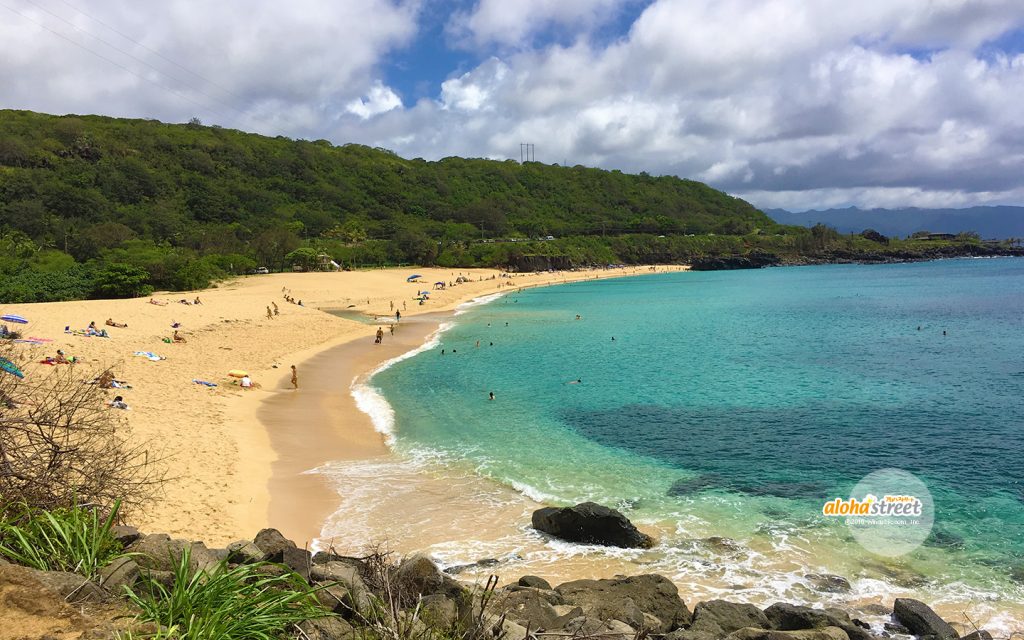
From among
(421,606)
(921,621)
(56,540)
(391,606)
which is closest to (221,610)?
(391,606)

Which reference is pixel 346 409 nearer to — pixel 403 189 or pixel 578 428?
pixel 578 428

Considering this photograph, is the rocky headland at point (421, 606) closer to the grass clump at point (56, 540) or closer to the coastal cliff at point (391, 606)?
the coastal cliff at point (391, 606)

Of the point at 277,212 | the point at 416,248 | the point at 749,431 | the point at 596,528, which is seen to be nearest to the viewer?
the point at 596,528

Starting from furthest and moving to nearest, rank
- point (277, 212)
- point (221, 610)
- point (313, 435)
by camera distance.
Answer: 1. point (277, 212)
2. point (313, 435)
3. point (221, 610)

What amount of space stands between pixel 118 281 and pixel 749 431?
4326 centimetres

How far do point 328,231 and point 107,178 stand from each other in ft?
110

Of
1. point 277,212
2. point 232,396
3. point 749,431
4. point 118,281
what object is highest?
point 277,212

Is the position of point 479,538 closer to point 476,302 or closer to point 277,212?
point 476,302

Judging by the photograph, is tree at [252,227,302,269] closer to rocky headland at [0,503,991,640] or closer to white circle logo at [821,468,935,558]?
rocky headland at [0,503,991,640]

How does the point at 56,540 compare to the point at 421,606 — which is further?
the point at 421,606

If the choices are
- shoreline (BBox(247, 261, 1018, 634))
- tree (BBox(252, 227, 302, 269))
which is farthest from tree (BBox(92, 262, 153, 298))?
shoreline (BBox(247, 261, 1018, 634))

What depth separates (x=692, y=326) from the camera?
1708 inches

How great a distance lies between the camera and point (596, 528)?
11344 mm

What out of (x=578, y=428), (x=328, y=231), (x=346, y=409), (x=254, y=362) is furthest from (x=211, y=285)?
(x=328, y=231)
